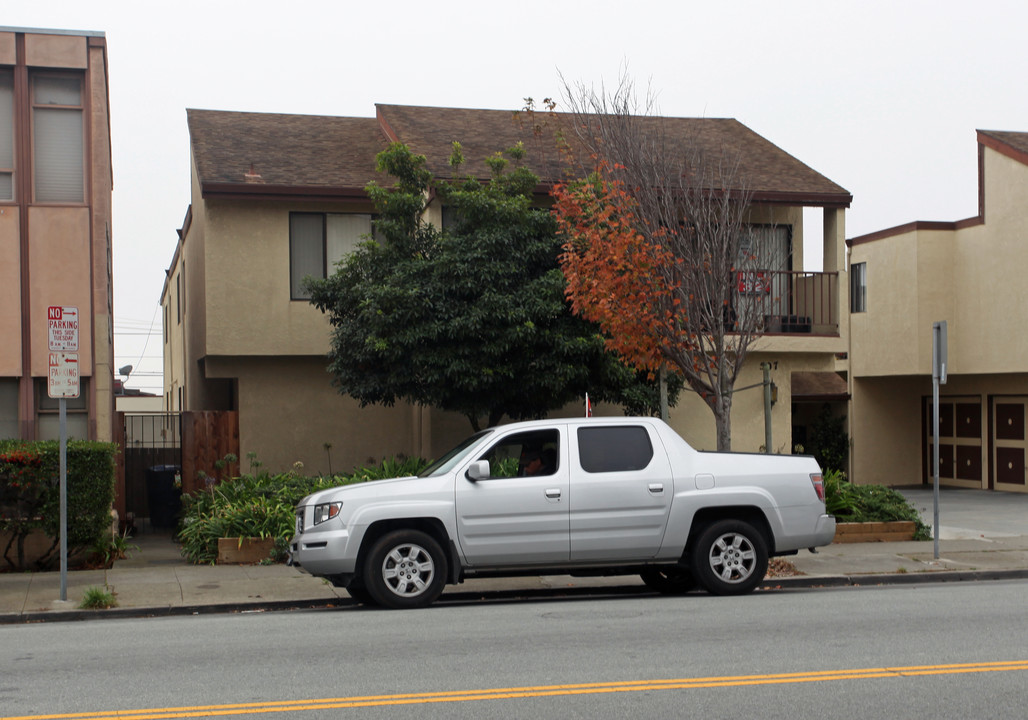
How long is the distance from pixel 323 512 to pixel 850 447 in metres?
23.1

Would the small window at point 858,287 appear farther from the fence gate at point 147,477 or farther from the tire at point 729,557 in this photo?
the tire at point 729,557

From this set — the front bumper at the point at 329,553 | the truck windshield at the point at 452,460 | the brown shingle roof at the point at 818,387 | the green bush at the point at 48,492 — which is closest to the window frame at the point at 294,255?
the green bush at the point at 48,492

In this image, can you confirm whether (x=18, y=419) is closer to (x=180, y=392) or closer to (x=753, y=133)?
(x=180, y=392)

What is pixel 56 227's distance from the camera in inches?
580

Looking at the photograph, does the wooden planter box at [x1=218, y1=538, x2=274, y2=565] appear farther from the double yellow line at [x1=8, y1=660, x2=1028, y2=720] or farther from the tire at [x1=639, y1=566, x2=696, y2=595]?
the double yellow line at [x1=8, y1=660, x2=1028, y2=720]

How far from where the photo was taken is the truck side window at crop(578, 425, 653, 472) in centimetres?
1100

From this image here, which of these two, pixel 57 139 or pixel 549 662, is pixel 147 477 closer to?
pixel 57 139

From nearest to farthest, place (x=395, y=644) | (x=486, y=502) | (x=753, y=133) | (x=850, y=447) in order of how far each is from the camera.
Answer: (x=395, y=644) < (x=486, y=502) < (x=753, y=133) < (x=850, y=447)

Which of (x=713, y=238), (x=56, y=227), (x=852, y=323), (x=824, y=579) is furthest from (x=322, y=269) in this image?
(x=852, y=323)

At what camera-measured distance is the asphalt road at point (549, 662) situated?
653 centimetres

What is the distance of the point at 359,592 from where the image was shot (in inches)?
433

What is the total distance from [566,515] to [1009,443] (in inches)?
849

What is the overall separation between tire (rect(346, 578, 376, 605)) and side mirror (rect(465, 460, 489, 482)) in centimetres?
143

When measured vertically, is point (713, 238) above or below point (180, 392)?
above
